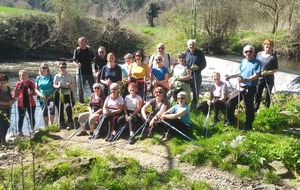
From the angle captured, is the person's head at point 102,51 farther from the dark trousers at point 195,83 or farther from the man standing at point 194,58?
the dark trousers at point 195,83

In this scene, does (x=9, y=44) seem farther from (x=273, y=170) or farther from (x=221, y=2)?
(x=273, y=170)

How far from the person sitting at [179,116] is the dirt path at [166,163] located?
52 centimetres

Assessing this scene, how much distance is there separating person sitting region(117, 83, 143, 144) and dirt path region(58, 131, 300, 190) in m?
0.45

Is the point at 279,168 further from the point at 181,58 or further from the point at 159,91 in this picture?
the point at 181,58

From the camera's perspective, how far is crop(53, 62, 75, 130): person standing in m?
Answer: 10.2

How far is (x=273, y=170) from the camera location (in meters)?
7.55

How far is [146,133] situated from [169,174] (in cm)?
228

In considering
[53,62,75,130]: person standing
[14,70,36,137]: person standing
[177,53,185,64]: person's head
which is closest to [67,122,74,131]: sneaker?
[53,62,75,130]: person standing

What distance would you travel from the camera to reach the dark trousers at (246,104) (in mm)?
8977

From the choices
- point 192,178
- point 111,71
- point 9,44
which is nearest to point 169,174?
point 192,178

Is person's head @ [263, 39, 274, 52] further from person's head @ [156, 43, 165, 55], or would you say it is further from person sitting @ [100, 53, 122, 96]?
person sitting @ [100, 53, 122, 96]

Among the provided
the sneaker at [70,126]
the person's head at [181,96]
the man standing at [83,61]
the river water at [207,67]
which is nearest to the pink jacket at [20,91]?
the sneaker at [70,126]

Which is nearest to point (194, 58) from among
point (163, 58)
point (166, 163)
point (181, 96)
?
point (163, 58)

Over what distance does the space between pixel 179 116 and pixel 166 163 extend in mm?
1420
